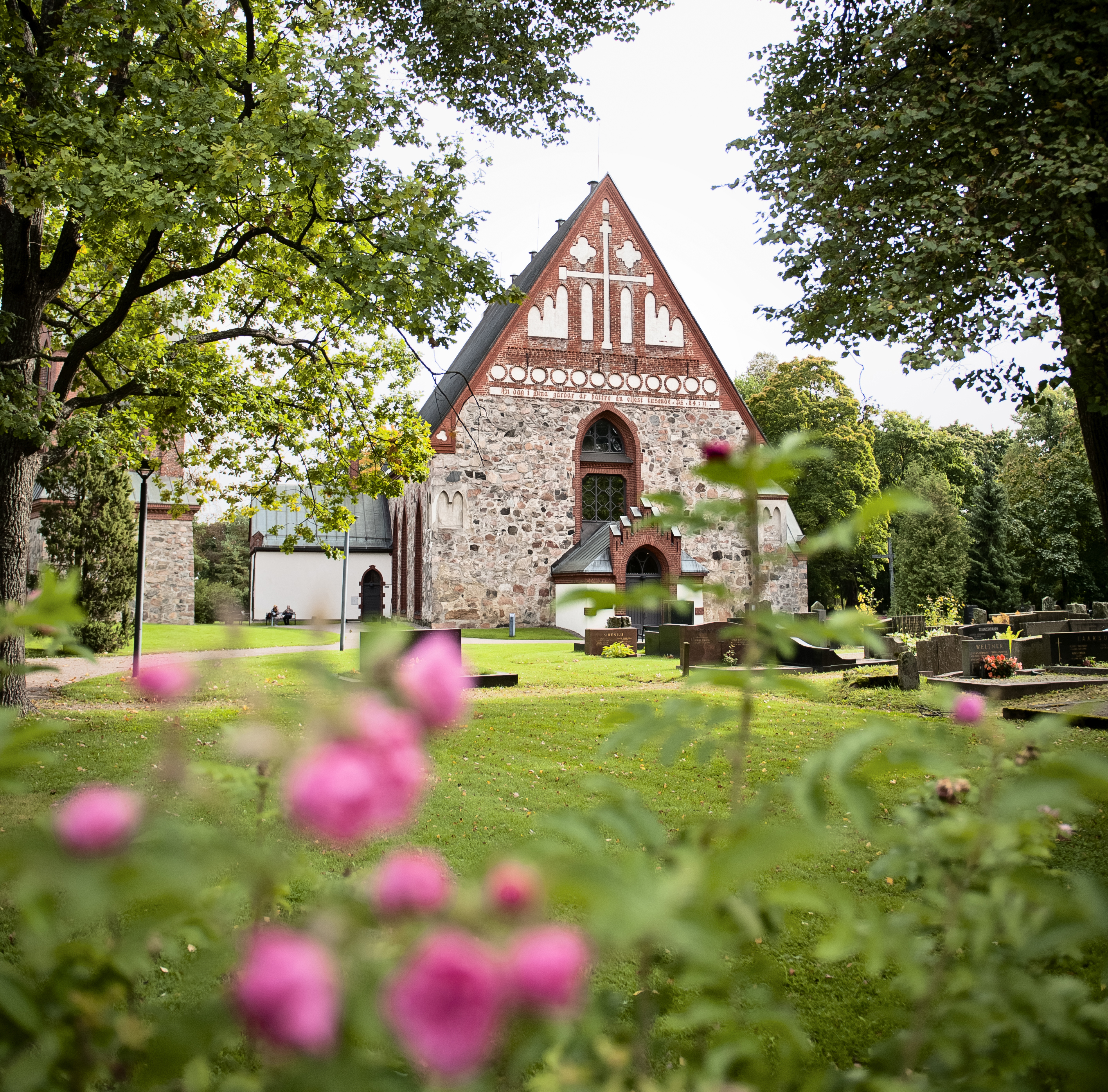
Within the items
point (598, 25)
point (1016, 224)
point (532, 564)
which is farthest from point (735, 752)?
point (532, 564)

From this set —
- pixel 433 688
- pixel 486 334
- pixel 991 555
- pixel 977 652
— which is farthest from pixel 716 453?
pixel 991 555

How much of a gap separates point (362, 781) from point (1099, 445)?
8810 millimetres

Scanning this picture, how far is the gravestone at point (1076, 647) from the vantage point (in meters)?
14.9

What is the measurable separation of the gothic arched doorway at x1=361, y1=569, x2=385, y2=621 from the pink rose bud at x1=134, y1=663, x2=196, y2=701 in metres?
37.6

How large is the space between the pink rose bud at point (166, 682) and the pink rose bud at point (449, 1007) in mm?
648

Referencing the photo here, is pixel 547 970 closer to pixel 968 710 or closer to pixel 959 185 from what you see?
pixel 968 710

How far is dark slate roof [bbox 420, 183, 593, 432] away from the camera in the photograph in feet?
95.1

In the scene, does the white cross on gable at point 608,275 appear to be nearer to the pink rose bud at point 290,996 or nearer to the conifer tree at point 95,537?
the conifer tree at point 95,537

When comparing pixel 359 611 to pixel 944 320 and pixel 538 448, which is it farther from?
pixel 944 320

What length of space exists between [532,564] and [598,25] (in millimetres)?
18630

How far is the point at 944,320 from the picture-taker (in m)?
8.02

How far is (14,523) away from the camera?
30.0 feet

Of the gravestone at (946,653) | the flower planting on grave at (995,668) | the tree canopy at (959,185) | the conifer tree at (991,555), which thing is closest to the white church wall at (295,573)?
the conifer tree at (991,555)

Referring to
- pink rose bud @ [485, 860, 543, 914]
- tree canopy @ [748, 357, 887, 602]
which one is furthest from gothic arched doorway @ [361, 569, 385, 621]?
pink rose bud @ [485, 860, 543, 914]
